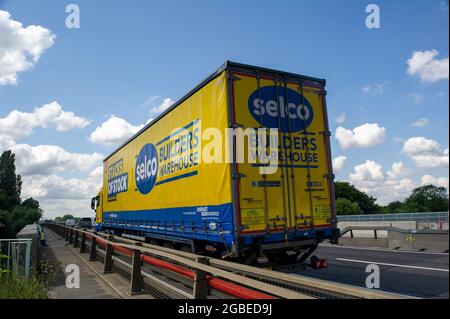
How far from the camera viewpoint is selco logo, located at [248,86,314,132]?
7.77 meters

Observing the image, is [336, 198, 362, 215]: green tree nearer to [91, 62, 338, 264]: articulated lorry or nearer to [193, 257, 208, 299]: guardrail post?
[91, 62, 338, 264]: articulated lorry

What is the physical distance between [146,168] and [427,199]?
7967 centimetres

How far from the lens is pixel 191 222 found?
8656mm

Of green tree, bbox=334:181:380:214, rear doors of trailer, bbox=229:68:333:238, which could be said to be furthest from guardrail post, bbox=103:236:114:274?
green tree, bbox=334:181:380:214

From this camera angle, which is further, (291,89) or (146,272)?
(291,89)

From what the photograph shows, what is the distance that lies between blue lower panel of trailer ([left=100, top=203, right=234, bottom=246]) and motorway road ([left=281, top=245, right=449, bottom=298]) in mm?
1927

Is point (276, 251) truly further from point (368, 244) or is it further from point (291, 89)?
point (368, 244)

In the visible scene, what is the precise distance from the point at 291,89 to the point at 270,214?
3052mm

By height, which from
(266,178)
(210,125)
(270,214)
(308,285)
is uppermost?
(210,125)

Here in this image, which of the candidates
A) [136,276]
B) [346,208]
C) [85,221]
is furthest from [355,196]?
[136,276]

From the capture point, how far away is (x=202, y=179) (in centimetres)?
811

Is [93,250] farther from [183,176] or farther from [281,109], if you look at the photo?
[281,109]
